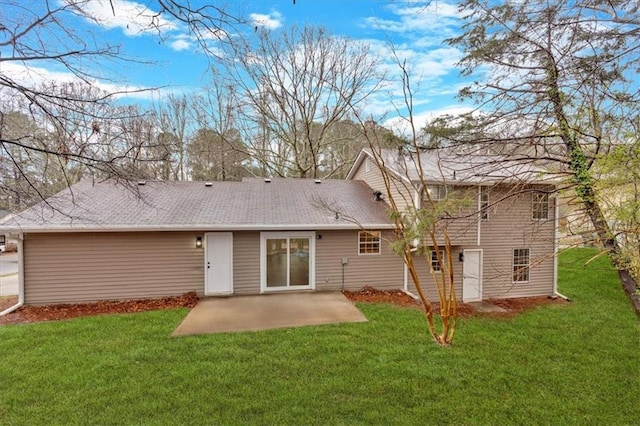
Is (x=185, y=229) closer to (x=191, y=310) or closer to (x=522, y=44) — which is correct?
(x=191, y=310)

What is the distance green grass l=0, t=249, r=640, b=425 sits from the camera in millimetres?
3988

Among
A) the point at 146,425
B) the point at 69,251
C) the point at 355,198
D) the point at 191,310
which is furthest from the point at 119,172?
the point at 355,198

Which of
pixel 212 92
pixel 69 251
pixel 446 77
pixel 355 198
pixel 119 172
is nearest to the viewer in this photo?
pixel 119 172

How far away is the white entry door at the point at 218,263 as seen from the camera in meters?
9.70

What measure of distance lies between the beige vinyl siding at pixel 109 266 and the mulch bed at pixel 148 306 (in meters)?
0.31

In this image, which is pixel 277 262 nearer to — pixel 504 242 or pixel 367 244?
pixel 367 244

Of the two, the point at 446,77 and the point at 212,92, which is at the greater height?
the point at 212,92

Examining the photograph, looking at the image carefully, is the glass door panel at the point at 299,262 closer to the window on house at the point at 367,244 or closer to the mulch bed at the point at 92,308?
the window on house at the point at 367,244

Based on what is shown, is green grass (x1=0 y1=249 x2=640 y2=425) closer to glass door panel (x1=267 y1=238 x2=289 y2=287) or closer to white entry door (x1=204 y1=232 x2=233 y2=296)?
white entry door (x1=204 y1=232 x2=233 y2=296)

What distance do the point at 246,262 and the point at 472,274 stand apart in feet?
25.1

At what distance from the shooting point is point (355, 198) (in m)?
12.2

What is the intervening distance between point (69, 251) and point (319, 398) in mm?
8369

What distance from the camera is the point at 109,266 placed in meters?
9.11

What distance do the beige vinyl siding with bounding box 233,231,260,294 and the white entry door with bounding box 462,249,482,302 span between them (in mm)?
6989
